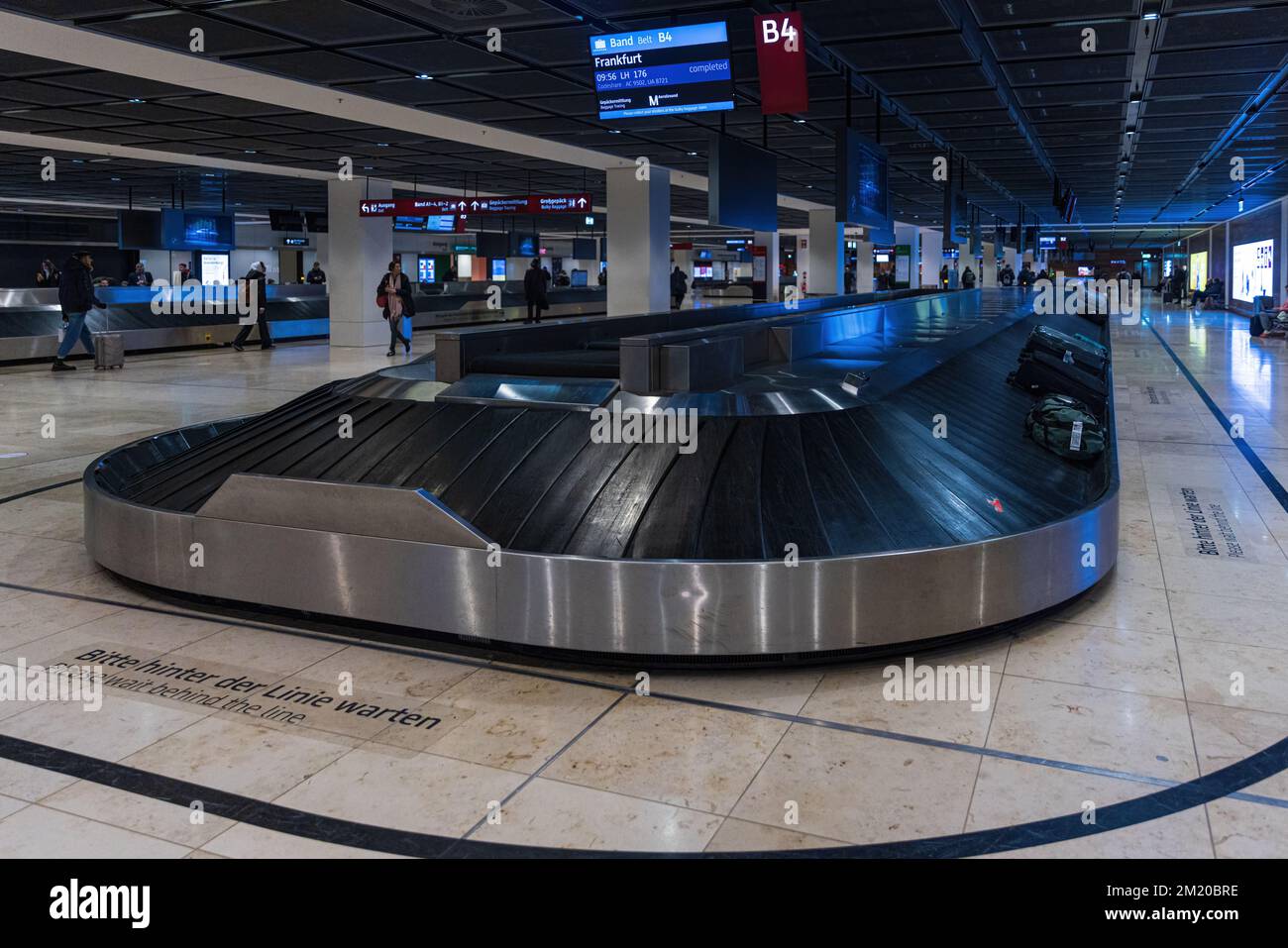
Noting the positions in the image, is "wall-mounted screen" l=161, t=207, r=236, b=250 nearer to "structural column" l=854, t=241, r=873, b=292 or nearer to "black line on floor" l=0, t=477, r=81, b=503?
"black line on floor" l=0, t=477, r=81, b=503

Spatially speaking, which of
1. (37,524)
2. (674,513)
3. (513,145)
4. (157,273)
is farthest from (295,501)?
(157,273)

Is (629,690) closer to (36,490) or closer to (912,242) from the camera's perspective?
(36,490)

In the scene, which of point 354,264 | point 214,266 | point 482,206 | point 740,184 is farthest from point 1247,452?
point 214,266

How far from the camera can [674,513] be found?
4691 millimetres

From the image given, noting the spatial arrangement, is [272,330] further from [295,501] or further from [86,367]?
[295,501]

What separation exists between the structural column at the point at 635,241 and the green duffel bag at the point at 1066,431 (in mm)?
12918

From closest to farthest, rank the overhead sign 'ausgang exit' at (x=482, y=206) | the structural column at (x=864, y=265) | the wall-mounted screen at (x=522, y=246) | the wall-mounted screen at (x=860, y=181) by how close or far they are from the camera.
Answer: the wall-mounted screen at (x=860, y=181)
the overhead sign 'ausgang exit' at (x=482, y=206)
the wall-mounted screen at (x=522, y=246)
the structural column at (x=864, y=265)

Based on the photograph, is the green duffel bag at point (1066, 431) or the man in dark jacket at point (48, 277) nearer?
the green duffel bag at point (1066, 431)

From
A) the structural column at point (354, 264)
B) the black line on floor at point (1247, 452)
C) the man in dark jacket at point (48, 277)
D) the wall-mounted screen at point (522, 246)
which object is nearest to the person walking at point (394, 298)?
the structural column at point (354, 264)

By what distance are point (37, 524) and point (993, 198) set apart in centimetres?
2968

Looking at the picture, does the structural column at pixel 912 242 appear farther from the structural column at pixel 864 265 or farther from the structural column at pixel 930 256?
the structural column at pixel 864 265

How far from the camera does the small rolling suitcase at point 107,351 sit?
17.4m

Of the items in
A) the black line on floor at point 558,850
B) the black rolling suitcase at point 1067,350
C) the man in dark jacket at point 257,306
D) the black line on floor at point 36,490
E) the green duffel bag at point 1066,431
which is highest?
the man in dark jacket at point 257,306
